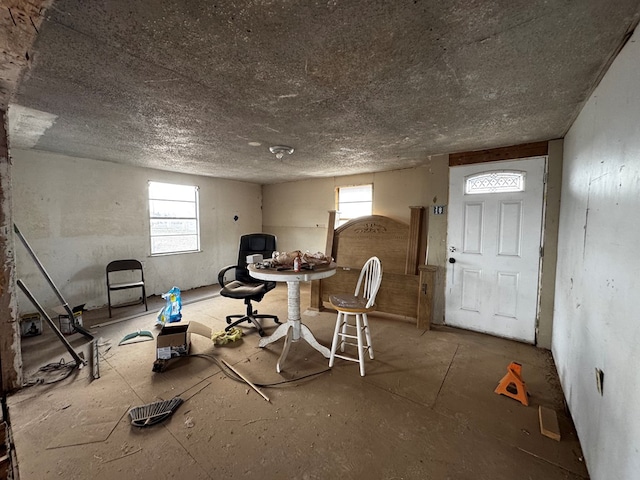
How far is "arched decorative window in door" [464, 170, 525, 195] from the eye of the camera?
2.90m

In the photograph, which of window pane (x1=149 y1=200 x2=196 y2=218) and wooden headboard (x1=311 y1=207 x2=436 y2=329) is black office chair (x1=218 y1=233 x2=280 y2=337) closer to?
wooden headboard (x1=311 y1=207 x2=436 y2=329)

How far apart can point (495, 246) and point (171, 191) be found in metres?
5.29

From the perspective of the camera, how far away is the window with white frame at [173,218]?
14.8 ft

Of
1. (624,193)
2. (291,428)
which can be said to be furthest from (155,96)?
(624,193)

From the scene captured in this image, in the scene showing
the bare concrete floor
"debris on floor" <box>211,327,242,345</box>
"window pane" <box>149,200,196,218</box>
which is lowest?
the bare concrete floor

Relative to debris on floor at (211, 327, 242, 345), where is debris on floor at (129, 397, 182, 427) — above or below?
below

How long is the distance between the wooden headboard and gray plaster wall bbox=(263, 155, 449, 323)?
0.23 m

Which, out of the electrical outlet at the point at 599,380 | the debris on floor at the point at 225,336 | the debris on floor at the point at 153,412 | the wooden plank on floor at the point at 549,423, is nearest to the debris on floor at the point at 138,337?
the debris on floor at the point at 225,336

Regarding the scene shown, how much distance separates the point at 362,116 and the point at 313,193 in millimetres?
3228

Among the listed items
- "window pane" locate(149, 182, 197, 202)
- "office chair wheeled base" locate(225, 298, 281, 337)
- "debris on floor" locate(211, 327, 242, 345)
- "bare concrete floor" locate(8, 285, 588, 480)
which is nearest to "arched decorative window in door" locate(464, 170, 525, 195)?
"bare concrete floor" locate(8, 285, 588, 480)

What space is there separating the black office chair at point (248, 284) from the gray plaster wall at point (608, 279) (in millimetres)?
2753

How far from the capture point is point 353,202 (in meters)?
4.83

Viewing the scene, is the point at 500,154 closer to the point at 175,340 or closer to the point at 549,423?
the point at 549,423

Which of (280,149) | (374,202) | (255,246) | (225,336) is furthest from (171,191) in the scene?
(374,202)
